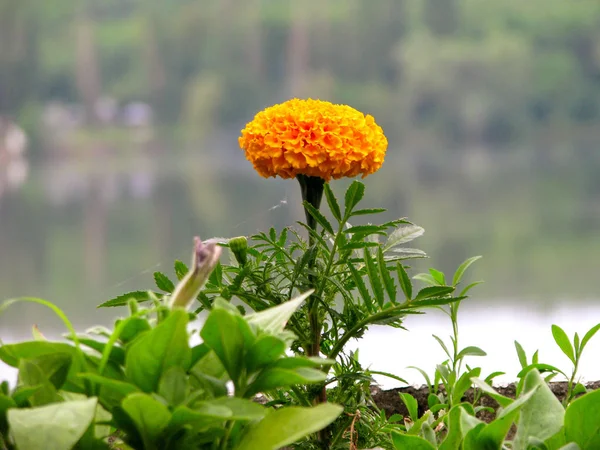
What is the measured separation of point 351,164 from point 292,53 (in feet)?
8.93

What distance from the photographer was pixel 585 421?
331 millimetres

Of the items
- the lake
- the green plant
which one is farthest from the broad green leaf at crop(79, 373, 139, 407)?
the lake

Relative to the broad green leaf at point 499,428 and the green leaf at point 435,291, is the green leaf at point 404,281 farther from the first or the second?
the broad green leaf at point 499,428

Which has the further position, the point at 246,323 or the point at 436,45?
the point at 436,45

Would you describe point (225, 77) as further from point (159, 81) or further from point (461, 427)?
point (461, 427)

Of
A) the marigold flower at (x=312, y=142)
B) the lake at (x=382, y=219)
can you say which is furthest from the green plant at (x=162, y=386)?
the lake at (x=382, y=219)

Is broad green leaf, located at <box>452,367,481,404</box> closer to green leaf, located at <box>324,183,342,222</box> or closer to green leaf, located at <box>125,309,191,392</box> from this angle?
green leaf, located at <box>324,183,342,222</box>

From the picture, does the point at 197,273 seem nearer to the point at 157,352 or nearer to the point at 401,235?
the point at 157,352

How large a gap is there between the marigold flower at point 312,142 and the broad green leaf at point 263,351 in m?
0.23

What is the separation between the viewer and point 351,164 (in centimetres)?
56

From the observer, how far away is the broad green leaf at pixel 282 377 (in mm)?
315

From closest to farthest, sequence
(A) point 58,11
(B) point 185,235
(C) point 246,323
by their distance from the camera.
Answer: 1. (C) point 246,323
2. (B) point 185,235
3. (A) point 58,11

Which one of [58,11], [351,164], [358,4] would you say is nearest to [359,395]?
[351,164]

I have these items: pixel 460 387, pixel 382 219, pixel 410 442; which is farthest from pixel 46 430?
pixel 382 219
